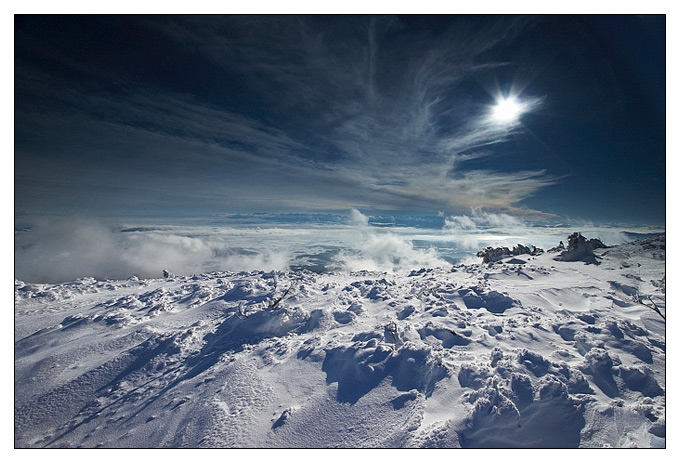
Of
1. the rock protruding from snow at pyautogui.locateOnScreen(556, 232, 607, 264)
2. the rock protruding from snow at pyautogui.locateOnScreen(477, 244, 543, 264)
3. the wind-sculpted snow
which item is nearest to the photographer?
the wind-sculpted snow

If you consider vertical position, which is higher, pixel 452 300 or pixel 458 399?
pixel 452 300

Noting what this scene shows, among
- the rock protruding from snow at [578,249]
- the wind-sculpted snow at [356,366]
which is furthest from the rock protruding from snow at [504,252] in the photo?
the wind-sculpted snow at [356,366]

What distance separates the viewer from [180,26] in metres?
4.13

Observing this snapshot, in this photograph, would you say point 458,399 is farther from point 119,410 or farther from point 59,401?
point 59,401

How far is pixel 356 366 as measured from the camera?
341 cm

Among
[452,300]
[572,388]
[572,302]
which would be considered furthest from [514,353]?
[572,302]

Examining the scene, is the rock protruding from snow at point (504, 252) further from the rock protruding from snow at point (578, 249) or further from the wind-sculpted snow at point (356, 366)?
the wind-sculpted snow at point (356, 366)

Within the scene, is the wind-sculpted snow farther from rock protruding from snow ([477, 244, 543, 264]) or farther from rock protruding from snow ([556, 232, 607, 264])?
rock protruding from snow ([477, 244, 543, 264])

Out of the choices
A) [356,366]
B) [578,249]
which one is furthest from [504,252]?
[356,366]

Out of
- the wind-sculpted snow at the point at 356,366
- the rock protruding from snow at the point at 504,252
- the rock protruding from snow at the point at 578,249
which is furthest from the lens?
the rock protruding from snow at the point at 504,252

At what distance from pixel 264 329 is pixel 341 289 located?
197 cm

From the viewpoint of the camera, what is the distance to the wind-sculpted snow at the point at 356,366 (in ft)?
9.21

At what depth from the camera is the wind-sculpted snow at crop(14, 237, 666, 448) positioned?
281 centimetres

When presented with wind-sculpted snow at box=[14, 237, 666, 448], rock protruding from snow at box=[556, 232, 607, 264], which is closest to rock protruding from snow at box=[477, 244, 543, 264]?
rock protruding from snow at box=[556, 232, 607, 264]
